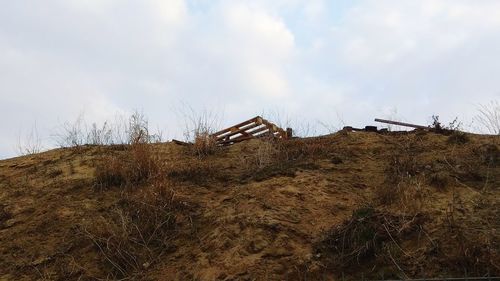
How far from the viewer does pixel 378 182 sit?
680 cm

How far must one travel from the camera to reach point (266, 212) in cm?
614

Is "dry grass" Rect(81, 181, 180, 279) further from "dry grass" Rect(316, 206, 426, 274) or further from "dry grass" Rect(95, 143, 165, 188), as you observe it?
"dry grass" Rect(316, 206, 426, 274)

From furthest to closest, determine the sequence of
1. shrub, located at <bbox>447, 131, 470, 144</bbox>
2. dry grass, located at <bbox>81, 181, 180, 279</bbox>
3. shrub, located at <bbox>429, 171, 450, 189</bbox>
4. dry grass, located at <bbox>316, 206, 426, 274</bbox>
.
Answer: shrub, located at <bbox>447, 131, 470, 144</bbox> → shrub, located at <bbox>429, 171, 450, 189</bbox> → dry grass, located at <bbox>81, 181, 180, 279</bbox> → dry grass, located at <bbox>316, 206, 426, 274</bbox>

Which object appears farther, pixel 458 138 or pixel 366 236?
pixel 458 138

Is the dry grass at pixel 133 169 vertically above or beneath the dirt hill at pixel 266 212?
above

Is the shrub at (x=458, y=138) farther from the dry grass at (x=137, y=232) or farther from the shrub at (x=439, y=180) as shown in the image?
the dry grass at (x=137, y=232)

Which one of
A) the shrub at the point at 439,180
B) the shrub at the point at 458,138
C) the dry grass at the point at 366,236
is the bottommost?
the dry grass at the point at 366,236

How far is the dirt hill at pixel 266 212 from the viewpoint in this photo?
5203 millimetres

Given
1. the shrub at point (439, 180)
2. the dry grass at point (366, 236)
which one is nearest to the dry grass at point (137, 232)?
the dry grass at point (366, 236)

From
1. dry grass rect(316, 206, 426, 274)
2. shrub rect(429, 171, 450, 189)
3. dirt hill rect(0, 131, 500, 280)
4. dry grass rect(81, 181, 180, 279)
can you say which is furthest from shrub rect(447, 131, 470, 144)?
dry grass rect(81, 181, 180, 279)

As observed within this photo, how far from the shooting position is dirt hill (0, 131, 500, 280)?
5.20 meters

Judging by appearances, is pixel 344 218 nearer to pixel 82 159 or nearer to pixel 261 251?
pixel 261 251

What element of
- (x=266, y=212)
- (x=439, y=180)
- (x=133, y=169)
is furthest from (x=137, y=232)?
(x=439, y=180)

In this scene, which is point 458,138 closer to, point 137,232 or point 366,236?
point 366,236
